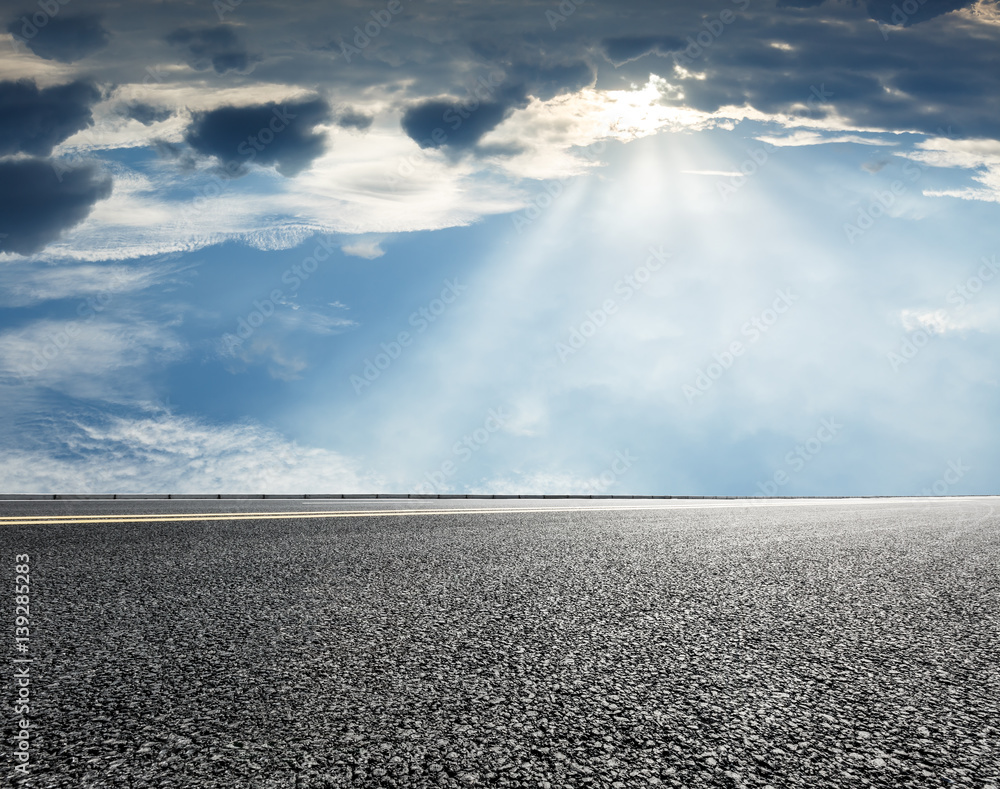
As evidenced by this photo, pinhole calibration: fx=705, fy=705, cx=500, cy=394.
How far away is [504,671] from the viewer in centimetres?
233

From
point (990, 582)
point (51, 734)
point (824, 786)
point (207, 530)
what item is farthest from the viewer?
point (207, 530)

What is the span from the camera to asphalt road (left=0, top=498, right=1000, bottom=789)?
5.58 ft

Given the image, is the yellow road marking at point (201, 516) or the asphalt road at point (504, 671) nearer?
the asphalt road at point (504, 671)

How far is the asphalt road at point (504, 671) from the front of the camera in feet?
5.58

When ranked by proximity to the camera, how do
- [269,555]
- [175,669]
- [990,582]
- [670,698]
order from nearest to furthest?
[670,698] < [175,669] < [990,582] < [269,555]

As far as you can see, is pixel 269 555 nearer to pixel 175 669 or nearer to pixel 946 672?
pixel 175 669

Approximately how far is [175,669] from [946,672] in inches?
105

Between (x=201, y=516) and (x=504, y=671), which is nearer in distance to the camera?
(x=504, y=671)

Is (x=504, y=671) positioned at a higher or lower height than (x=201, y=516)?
lower

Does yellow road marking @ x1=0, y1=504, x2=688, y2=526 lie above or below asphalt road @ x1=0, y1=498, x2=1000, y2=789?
above

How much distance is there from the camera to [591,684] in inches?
87.6

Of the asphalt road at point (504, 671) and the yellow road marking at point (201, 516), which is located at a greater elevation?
the yellow road marking at point (201, 516)

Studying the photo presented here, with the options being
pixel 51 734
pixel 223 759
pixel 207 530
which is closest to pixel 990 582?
pixel 223 759

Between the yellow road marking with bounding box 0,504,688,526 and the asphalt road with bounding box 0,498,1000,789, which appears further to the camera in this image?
the yellow road marking with bounding box 0,504,688,526
